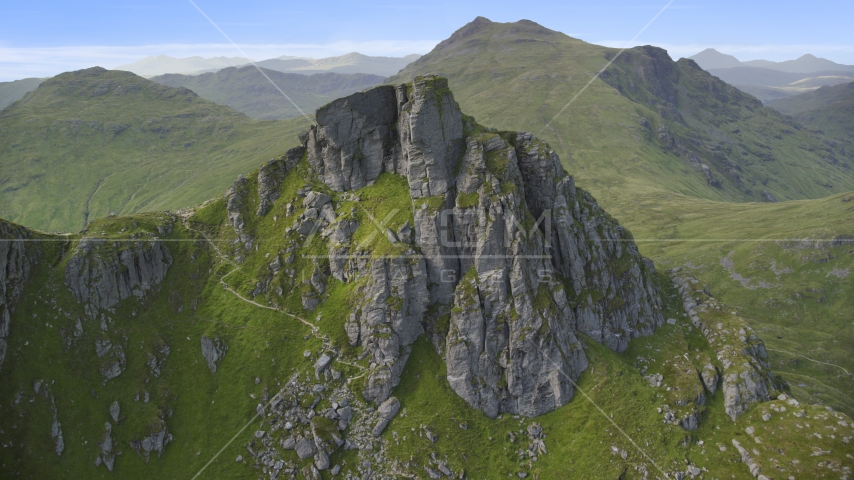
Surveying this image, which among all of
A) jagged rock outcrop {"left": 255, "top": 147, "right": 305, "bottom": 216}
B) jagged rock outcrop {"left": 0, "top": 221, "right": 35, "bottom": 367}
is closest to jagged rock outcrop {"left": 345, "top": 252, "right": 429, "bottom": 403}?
jagged rock outcrop {"left": 255, "top": 147, "right": 305, "bottom": 216}

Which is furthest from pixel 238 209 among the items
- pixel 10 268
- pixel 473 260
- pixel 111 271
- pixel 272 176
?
pixel 473 260

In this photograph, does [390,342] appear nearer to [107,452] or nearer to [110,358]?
[107,452]

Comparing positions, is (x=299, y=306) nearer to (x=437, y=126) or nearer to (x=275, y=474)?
(x=275, y=474)

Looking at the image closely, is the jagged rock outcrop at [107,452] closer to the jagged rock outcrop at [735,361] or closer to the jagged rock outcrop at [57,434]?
the jagged rock outcrop at [57,434]

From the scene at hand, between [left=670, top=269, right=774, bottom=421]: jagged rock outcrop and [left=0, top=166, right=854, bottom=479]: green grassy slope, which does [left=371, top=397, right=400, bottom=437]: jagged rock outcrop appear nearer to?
[left=0, top=166, right=854, bottom=479]: green grassy slope

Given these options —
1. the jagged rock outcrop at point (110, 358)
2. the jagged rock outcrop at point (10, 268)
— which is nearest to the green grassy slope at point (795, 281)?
the jagged rock outcrop at point (110, 358)

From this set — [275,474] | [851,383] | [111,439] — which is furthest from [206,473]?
[851,383]

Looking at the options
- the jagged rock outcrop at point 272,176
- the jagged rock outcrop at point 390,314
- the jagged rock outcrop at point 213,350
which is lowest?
the jagged rock outcrop at point 213,350
